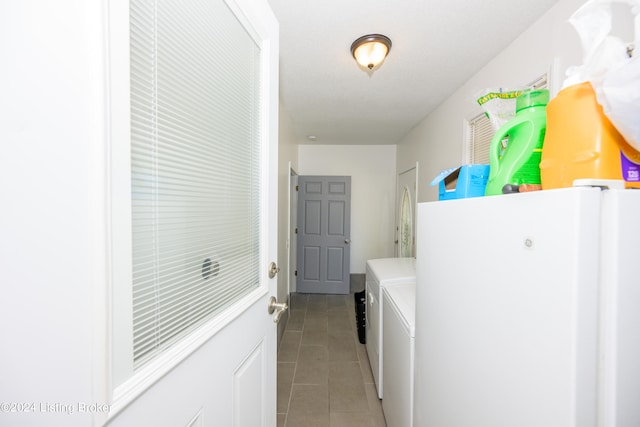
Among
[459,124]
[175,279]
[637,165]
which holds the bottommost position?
[175,279]

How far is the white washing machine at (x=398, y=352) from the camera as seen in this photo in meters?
1.11

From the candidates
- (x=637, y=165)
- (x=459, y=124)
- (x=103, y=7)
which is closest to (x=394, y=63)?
(x=459, y=124)

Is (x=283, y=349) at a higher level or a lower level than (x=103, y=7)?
lower

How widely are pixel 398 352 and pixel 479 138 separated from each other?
1634 millimetres

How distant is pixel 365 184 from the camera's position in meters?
4.16

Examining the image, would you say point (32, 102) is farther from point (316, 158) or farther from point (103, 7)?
point (316, 158)

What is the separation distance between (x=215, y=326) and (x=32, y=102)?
22.9 inches

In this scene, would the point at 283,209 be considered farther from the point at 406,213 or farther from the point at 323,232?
the point at 406,213

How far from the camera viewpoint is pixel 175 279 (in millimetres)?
582

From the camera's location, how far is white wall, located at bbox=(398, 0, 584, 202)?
117 centimetres

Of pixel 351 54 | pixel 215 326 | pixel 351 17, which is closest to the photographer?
pixel 215 326

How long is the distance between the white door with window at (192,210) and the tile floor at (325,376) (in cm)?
94

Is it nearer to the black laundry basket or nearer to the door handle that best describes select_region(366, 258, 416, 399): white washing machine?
the black laundry basket

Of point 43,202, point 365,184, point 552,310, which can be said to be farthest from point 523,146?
point 365,184
